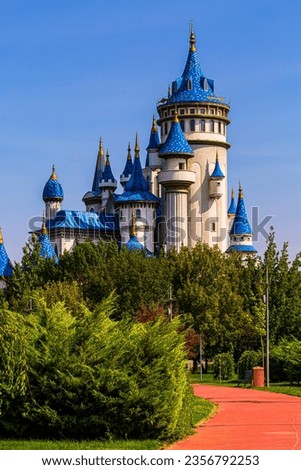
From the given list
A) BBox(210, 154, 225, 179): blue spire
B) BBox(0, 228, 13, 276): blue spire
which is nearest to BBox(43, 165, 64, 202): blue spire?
BBox(0, 228, 13, 276): blue spire

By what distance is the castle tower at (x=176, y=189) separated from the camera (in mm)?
90250

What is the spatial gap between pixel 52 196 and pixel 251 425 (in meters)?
83.4

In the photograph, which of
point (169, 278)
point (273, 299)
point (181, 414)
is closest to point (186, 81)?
point (169, 278)

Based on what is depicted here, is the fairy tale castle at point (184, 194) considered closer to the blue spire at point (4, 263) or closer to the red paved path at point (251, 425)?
the blue spire at point (4, 263)

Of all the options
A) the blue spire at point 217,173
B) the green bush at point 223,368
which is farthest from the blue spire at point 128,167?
the green bush at point 223,368

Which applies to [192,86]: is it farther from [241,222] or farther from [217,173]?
[241,222]

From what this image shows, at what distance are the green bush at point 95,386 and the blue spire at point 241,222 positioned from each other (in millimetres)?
80449

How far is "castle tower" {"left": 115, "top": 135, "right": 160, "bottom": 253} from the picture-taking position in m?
96.5

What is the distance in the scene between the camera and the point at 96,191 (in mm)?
113188

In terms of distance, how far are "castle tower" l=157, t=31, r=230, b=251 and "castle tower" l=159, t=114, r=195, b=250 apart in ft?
12.9

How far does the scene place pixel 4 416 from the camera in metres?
18.8

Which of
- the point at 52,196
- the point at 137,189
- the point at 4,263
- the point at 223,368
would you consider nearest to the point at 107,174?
the point at 52,196
